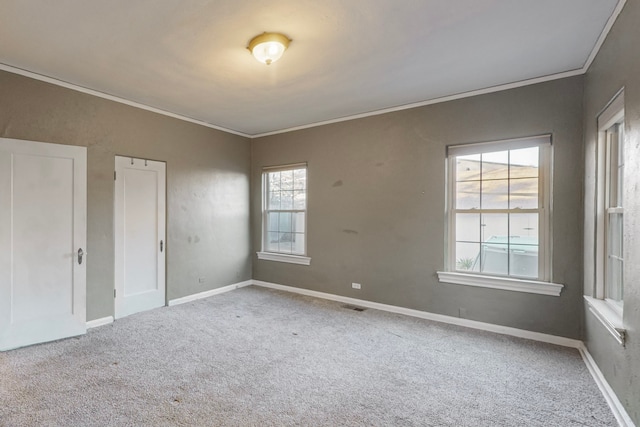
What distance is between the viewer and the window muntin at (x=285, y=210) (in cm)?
520

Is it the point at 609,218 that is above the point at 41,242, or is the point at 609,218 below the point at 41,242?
above

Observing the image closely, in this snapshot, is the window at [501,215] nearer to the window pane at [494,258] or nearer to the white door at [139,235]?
the window pane at [494,258]

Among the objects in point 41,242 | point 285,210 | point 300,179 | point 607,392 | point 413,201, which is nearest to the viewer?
point 607,392

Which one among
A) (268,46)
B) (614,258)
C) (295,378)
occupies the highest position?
(268,46)

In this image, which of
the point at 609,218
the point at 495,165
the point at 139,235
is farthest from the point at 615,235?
the point at 139,235

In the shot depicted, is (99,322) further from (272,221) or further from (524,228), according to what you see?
(524,228)

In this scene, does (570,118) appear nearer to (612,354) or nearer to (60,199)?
(612,354)

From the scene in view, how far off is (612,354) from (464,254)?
5.48ft

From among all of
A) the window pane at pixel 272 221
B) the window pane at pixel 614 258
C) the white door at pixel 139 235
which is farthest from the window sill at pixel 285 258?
the window pane at pixel 614 258

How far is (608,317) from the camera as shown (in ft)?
7.41

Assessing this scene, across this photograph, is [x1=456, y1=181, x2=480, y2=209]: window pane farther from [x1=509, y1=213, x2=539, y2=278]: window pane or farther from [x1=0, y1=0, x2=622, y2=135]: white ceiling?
[x1=0, y1=0, x2=622, y2=135]: white ceiling

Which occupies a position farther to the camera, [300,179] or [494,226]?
[300,179]

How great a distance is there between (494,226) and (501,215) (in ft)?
0.47

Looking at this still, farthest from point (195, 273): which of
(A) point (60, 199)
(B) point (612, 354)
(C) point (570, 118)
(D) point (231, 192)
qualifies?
A: (C) point (570, 118)
